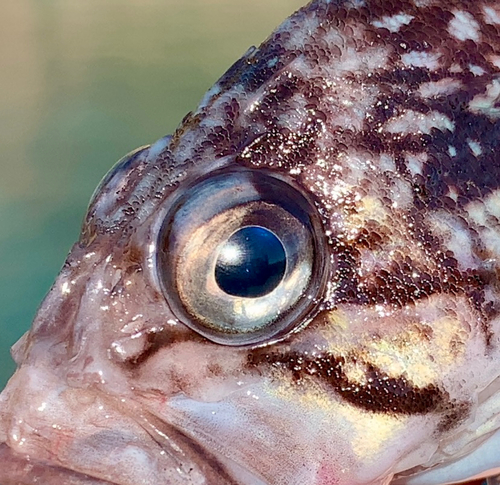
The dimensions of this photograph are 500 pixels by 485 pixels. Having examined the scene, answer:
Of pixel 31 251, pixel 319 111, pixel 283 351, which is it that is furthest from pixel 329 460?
pixel 31 251

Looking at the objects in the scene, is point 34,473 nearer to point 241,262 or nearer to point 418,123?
point 241,262

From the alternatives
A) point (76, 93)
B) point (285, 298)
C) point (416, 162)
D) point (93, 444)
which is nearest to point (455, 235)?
point (416, 162)

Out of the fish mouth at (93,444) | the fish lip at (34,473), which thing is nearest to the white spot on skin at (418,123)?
the fish mouth at (93,444)

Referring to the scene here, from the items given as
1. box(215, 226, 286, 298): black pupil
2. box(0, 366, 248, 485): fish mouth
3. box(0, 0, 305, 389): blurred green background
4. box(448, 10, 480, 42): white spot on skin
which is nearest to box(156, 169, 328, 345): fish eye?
box(215, 226, 286, 298): black pupil

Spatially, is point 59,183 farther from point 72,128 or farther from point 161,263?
point 161,263

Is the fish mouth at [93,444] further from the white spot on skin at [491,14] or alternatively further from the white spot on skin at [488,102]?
the white spot on skin at [491,14]

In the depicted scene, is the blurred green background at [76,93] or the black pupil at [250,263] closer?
the black pupil at [250,263]
